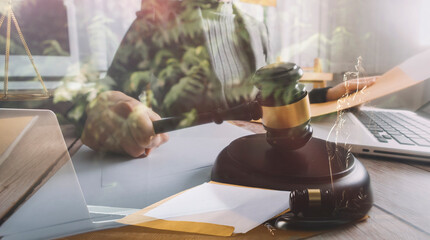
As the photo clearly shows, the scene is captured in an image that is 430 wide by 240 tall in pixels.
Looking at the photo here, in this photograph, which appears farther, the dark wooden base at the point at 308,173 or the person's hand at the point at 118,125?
the person's hand at the point at 118,125

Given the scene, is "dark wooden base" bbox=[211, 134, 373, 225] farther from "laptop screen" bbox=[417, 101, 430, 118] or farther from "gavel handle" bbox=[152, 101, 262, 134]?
"laptop screen" bbox=[417, 101, 430, 118]

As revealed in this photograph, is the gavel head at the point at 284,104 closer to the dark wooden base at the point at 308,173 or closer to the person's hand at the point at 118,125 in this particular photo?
the dark wooden base at the point at 308,173

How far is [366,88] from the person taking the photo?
28 cm

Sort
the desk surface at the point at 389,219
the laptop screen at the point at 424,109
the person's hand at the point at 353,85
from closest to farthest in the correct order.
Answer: the desk surface at the point at 389,219
the person's hand at the point at 353,85
the laptop screen at the point at 424,109

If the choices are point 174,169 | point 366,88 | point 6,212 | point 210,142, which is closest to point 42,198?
point 6,212

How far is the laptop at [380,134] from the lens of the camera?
32 centimetres

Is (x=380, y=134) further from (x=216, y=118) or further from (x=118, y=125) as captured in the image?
(x=118, y=125)

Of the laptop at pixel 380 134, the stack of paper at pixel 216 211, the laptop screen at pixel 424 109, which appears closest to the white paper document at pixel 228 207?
the stack of paper at pixel 216 211

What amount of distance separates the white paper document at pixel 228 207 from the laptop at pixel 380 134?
0.12 m

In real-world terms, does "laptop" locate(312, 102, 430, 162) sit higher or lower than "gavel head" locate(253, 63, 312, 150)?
lower

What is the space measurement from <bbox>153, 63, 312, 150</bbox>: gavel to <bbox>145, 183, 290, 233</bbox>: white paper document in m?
0.06

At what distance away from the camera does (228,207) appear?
215 millimetres

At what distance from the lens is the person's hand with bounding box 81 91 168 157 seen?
327 mm

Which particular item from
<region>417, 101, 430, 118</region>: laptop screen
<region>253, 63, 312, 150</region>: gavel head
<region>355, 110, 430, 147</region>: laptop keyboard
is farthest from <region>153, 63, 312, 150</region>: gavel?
<region>417, 101, 430, 118</region>: laptop screen
